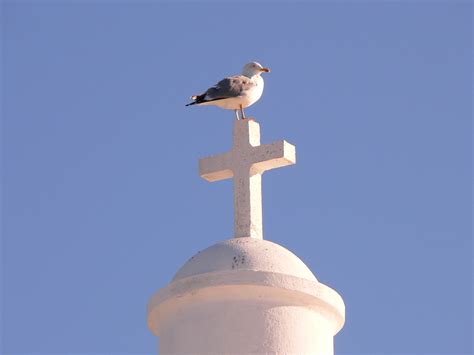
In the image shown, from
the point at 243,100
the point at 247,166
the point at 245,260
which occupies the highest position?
the point at 243,100

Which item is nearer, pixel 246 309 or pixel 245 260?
pixel 246 309

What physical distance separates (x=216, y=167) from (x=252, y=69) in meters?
1.92

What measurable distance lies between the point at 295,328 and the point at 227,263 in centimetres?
73

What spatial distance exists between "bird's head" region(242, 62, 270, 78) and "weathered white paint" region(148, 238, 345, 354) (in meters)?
2.85

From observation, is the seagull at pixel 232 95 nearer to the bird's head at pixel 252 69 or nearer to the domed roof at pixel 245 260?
the bird's head at pixel 252 69

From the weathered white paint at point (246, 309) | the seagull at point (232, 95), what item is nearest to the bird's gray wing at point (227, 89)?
the seagull at point (232, 95)

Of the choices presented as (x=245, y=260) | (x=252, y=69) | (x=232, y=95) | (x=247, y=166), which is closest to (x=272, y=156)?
(x=247, y=166)

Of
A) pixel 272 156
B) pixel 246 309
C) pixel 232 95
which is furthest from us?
pixel 232 95

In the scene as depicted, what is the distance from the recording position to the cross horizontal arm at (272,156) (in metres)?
10.2

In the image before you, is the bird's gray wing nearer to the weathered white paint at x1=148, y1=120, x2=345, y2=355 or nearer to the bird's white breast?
the bird's white breast

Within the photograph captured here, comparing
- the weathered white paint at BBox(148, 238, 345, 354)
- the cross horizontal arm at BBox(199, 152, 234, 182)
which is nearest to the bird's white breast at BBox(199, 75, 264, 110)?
the cross horizontal arm at BBox(199, 152, 234, 182)

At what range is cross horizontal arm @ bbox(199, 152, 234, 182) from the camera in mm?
10445

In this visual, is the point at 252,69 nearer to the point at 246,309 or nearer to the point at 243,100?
the point at 243,100

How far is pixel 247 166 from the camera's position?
10.3 meters
